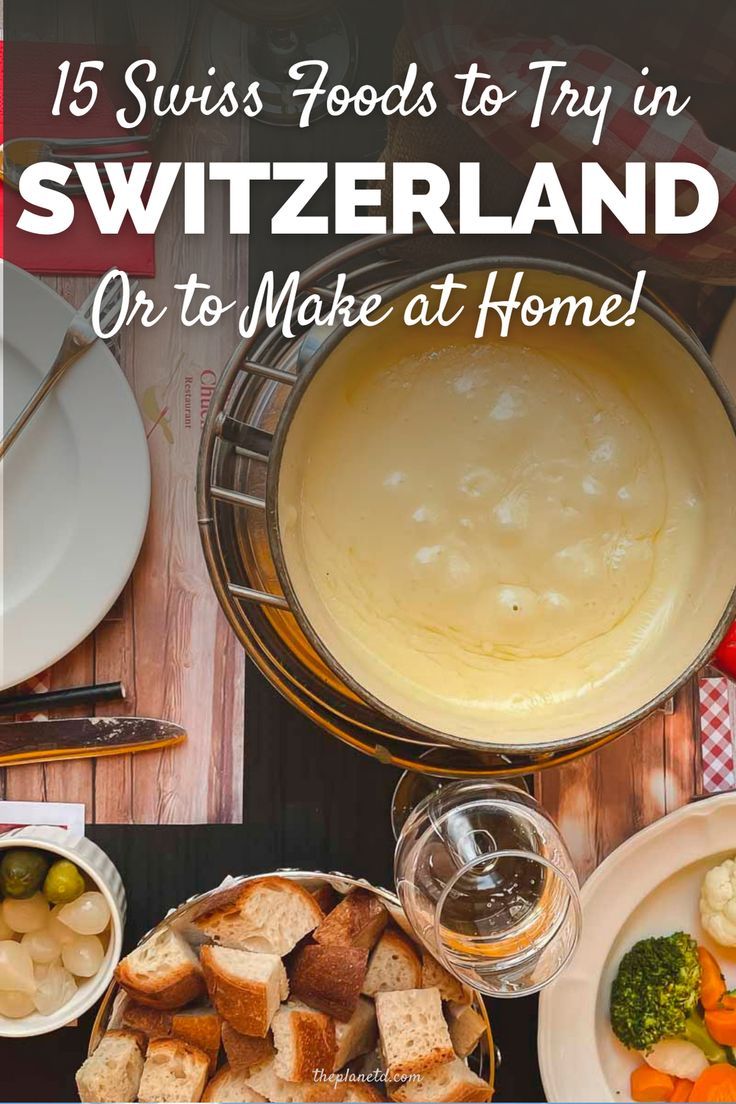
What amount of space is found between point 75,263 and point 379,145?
43cm

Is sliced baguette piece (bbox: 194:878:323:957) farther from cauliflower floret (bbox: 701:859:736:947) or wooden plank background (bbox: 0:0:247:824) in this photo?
cauliflower floret (bbox: 701:859:736:947)

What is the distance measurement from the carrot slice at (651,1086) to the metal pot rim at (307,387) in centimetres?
65

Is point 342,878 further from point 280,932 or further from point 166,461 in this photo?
point 166,461

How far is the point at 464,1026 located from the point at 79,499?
2.65 ft

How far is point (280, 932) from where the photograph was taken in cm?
121

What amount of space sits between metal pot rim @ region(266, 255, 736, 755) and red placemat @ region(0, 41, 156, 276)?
0.50 meters

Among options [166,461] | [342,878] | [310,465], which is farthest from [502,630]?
[166,461]

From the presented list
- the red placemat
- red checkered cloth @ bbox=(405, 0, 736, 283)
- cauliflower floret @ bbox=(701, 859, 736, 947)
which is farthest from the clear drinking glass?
the red placemat

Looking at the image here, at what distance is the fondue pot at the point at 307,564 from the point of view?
3.18ft

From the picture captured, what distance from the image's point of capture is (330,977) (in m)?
1.18

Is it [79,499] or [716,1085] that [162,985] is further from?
[716,1085]

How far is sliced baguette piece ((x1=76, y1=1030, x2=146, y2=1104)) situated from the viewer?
3.87 feet

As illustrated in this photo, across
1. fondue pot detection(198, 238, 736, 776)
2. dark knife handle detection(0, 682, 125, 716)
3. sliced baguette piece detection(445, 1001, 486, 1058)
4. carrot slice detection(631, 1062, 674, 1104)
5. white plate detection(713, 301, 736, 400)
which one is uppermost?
white plate detection(713, 301, 736, 400)

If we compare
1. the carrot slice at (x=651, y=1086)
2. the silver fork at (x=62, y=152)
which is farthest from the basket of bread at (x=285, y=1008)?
the silver fork at (x=62, y=152)
